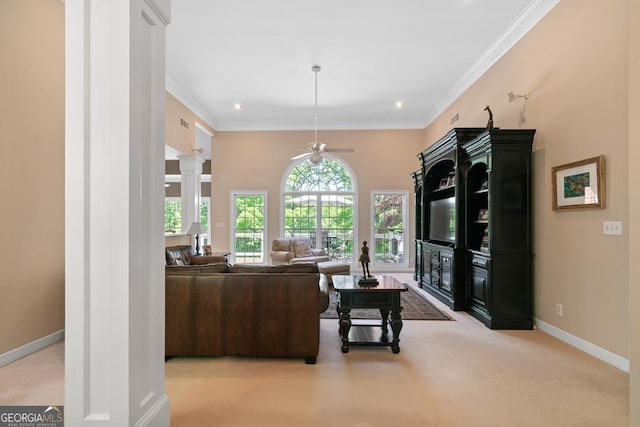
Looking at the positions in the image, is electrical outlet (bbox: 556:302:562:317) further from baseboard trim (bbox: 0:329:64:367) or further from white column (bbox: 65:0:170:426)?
baseboard trim (bbox: 0:329:64:367)

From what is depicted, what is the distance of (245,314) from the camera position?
114 inches

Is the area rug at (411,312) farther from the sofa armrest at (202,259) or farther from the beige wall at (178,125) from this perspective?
the beige wall at (178,125)

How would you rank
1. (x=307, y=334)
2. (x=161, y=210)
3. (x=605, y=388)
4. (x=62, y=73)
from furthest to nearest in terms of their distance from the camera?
(x=62, y=73) < (x=307, y=334) < (x=605, y=388) < (x=161, y=210)

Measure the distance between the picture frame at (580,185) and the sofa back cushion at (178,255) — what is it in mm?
4897

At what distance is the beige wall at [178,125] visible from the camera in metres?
5.73

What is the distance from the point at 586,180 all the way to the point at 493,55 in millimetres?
2501

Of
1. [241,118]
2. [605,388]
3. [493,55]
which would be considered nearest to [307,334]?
[605,388]

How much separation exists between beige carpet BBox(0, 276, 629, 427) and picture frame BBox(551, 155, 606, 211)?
4.59 feet

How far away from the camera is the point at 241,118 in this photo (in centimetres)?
775

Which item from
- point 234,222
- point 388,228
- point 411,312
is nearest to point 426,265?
point 411,312

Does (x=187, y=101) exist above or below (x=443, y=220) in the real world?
above

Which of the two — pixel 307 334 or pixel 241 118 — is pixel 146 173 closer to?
pixel 307 334

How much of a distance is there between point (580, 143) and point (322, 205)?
215 inches

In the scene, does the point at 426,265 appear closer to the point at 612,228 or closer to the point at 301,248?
the point at 301,248
